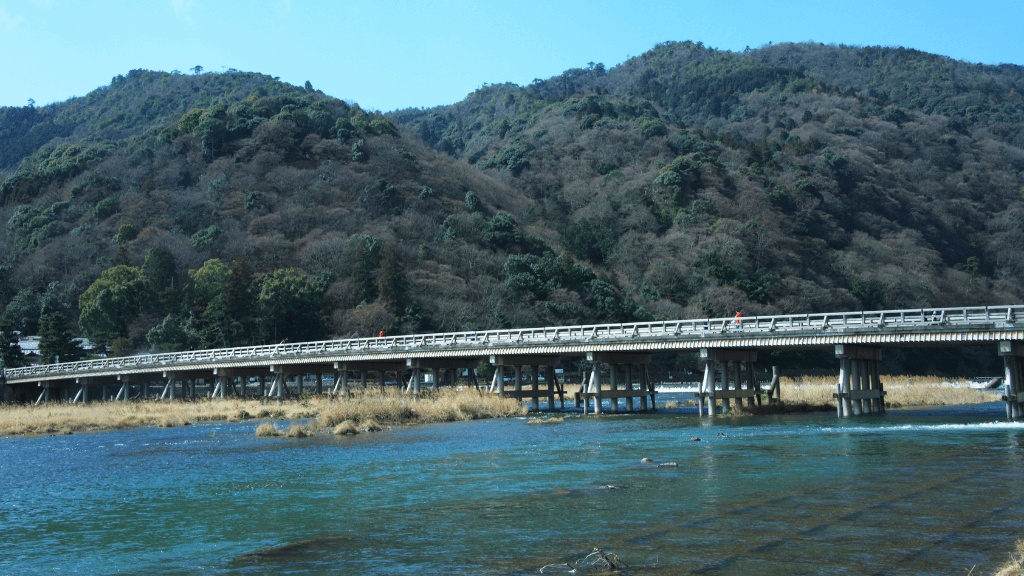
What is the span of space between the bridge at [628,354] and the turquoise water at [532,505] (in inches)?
196

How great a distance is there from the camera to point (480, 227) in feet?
364

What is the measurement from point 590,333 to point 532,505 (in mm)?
28973

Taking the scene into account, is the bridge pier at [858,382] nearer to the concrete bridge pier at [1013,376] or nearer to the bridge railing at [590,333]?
the bridge railing at [590,333]

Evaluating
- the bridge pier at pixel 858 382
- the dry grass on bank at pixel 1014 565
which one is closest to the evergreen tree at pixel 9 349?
the bridge pier at pixel 858 382

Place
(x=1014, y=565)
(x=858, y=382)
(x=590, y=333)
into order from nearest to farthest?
(x=1014, y=565) → (x=858, y=382) → (x=590, y=333)

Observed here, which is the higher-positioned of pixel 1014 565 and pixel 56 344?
pixel 56 344

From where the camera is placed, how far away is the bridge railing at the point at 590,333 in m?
37.8

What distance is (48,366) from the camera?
249ft

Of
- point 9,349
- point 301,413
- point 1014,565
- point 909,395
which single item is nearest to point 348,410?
point 301,413

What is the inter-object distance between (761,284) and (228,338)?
53.8 metres

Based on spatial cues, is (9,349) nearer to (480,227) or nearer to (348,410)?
(480,227)

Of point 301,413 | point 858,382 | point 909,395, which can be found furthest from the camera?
point 909,395

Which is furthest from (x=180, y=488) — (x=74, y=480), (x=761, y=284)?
(x=761, y=284)

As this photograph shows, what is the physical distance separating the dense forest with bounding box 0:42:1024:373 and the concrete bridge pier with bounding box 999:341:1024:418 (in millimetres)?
51716
